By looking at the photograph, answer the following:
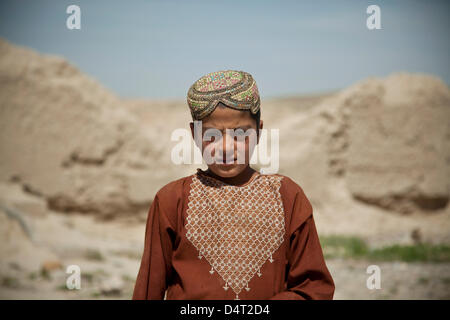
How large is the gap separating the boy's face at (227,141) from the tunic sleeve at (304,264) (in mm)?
247

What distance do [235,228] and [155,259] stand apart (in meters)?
0.29

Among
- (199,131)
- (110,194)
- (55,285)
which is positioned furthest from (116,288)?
(199,131)

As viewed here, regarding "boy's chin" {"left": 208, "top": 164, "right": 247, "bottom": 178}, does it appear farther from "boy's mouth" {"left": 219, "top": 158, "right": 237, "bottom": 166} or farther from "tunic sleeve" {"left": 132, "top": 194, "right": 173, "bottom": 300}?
"tunic sleeve" {"left": 132, "top": 194, "right": 173, "bottom": 300}

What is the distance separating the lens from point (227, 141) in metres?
1.76

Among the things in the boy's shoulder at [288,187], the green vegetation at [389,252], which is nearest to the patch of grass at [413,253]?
the green vegetation at [389,252]

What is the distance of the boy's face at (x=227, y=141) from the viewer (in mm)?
1768

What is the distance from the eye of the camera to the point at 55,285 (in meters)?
5.40

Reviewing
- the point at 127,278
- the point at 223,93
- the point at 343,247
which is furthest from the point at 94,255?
the point at 223,93

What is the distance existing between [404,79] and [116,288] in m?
7.11

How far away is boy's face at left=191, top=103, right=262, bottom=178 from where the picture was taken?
1768 mm

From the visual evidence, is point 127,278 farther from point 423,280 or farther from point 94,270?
point 423,280

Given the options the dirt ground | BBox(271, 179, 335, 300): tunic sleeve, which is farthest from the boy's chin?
the dirt ground

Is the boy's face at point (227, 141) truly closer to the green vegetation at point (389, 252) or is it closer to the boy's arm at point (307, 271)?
the boy's arm at point (307, 271)
